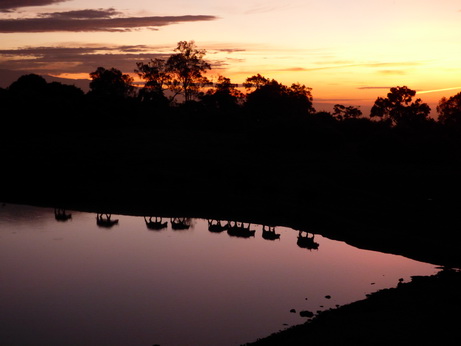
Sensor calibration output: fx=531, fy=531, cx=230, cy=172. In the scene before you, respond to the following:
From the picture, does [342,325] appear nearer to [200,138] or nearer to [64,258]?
[64,258]

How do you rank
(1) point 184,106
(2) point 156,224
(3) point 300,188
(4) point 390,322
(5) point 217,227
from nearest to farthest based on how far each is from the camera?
(4) point 390,322 < (5) point 217,227 < (2) point 156,224 < (3) point 300,188 < (1) point 184,106

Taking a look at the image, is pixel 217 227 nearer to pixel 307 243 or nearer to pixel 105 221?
pixel 307 243

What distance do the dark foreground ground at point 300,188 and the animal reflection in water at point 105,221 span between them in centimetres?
152

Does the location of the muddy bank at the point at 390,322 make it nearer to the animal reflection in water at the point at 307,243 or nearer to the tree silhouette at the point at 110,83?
the animal reflection in water at the point at 307,243

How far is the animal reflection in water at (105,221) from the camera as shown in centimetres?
3791

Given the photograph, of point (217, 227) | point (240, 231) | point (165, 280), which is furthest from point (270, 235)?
point (165, 280)

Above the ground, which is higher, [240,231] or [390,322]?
[390,322]

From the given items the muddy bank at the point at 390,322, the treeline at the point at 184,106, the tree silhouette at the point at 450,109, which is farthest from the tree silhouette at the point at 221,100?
the muddy bank at the point at 390,322

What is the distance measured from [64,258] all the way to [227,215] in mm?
14584

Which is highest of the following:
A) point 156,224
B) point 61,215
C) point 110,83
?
point 110,83

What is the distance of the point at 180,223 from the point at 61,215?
913cm

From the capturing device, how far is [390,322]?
1969cm

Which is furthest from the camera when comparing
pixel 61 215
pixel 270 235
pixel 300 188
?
pixel 300 188

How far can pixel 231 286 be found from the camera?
25.5 metres
